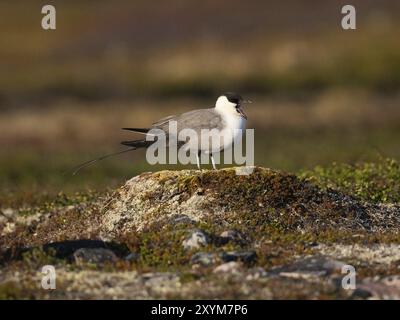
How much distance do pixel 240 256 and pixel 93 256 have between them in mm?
1547

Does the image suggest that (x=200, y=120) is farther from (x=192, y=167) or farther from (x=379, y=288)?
(x=192, y=167)

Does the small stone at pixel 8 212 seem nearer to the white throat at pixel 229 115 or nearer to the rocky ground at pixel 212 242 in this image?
the rocky ground at pixel 212 242

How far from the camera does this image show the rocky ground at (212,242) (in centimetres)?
930

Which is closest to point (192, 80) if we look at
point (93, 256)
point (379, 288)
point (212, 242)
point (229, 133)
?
point (229, 133)

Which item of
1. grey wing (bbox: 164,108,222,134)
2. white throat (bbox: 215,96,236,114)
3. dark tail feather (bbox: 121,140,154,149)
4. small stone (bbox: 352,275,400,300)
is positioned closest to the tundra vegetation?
small stone (bbox: 352,275,400,300)

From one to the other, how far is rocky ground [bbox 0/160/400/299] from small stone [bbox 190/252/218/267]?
0.02 m

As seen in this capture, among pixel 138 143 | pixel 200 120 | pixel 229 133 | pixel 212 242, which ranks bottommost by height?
pixel 212 242

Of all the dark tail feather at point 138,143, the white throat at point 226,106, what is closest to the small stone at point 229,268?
the white throat at point 226,106

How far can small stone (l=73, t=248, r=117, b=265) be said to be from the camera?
33.1ft

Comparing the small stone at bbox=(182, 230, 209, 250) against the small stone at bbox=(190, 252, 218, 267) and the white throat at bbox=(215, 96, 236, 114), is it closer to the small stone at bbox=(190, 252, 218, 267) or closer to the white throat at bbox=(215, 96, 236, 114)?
the small stone at bbox=(190, 252, 218, 267)

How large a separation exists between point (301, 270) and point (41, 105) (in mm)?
26816

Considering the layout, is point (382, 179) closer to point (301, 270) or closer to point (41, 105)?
point (301, 270)

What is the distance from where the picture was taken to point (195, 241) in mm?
10516
